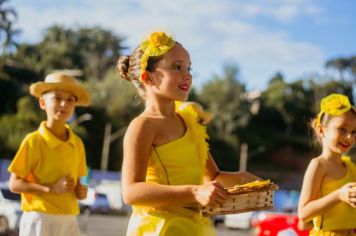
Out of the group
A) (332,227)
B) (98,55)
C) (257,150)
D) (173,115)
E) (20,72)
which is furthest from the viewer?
(98,55)

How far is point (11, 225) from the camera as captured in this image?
1309cm

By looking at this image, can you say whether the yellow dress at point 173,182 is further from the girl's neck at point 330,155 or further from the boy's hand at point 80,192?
the boy's hand at point 80,192

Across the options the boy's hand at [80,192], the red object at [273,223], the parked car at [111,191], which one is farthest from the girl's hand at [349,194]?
the parked car at [111,191]

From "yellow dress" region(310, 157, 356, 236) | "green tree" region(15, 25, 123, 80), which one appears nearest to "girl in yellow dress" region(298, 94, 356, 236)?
"yellow dress" region(310, 157, 356, 236)

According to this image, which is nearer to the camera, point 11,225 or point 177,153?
point 177,153

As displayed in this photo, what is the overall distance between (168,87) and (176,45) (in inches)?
8.7

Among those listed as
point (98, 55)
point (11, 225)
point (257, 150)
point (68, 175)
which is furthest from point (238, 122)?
point (68, 175)

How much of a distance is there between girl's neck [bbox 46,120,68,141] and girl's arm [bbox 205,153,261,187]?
1.89 meters

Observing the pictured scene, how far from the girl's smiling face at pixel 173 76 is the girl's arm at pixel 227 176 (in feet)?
1.43

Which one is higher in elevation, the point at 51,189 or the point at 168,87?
the point at 168,87

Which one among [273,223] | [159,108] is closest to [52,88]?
[159,108]

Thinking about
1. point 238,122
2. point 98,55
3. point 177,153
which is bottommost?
point 177,153

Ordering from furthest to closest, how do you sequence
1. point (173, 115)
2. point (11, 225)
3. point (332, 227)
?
point (11, 225)
point (332, 227)
point (173, 115)

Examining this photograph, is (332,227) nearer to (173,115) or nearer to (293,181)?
(173,115)
